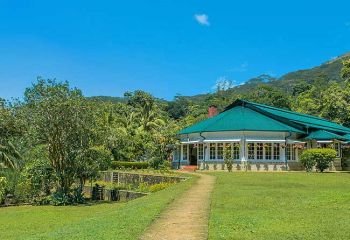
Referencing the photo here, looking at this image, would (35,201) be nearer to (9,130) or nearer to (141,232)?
(9,130)

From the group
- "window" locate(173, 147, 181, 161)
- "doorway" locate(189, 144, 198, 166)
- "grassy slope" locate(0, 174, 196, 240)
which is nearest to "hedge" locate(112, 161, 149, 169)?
"window" locate(173, 147, 181, 161)

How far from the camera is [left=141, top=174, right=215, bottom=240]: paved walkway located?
9216mm

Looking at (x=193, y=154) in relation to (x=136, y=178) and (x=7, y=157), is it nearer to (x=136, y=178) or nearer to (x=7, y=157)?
(x=136, y=178)

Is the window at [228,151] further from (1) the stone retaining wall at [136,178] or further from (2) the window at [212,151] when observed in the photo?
(1) the stone retaining wall at [136,178]

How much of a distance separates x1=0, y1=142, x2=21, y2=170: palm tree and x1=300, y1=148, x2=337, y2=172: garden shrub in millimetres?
20478

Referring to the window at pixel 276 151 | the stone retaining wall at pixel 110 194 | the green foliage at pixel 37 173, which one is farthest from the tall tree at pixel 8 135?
the window at pixel 276 151

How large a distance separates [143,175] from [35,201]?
674 centimetres

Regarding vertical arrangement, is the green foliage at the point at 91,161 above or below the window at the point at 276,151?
below

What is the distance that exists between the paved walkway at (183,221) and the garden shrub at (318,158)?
64.4ft

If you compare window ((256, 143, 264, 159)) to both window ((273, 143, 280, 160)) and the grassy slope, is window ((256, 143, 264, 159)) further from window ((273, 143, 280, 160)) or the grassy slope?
the grassy slope

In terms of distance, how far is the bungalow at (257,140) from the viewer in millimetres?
36469

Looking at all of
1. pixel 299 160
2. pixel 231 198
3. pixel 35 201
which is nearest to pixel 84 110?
pixel 35 201

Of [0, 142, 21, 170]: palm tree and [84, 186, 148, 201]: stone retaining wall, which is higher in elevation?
[0, 142, 21, 170]: palm tree

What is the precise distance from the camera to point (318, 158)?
33.5 meters
